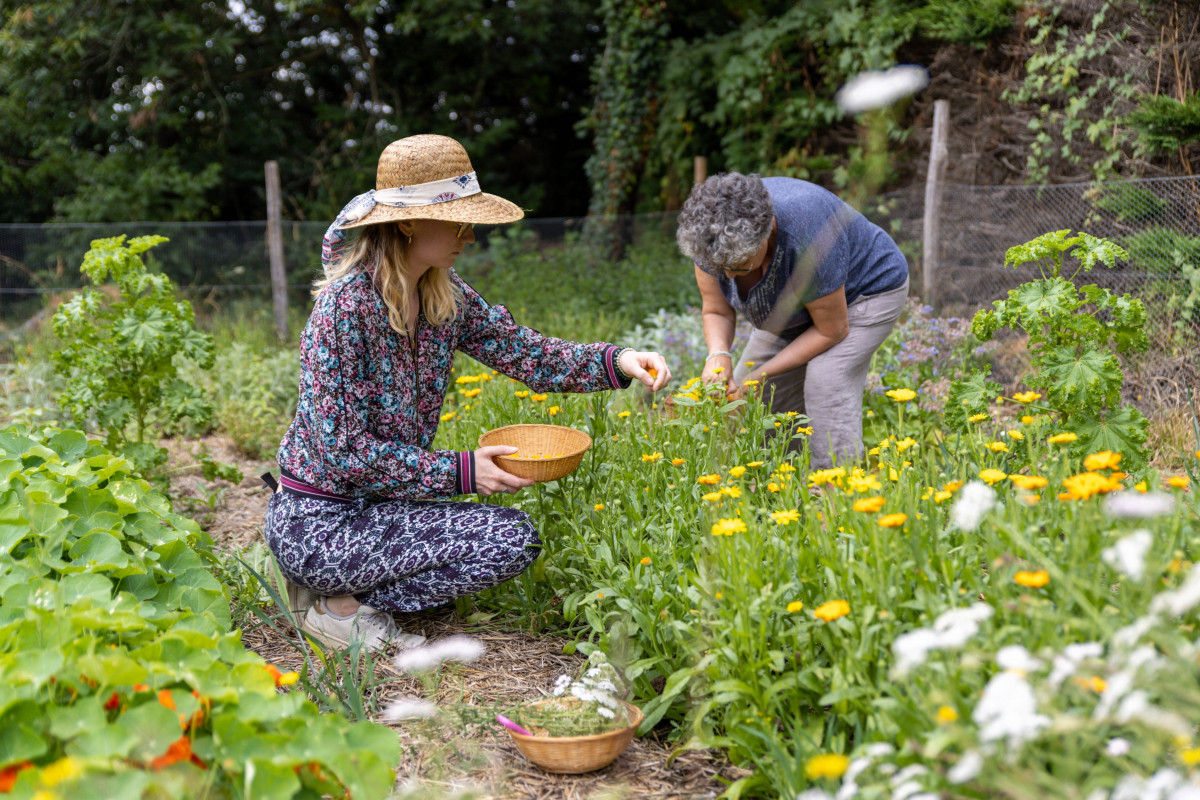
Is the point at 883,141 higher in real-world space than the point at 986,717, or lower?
higher

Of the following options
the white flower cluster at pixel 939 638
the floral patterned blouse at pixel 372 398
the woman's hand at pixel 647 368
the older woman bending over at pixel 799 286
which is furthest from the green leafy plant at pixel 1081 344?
the white flower cluster at pixel 939 638

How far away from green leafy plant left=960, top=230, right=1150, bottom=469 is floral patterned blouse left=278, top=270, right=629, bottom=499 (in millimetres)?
1147

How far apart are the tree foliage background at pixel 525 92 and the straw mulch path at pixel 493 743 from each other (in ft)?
12.9

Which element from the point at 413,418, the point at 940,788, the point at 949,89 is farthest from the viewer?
the point at 949,89

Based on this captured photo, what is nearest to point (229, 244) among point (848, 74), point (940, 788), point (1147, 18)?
point (848, 74)

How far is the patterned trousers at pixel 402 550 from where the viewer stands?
2314 mm

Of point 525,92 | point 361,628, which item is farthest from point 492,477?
point 525,92

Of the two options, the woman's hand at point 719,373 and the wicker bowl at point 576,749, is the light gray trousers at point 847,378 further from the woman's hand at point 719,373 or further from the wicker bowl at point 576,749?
the wicker bowl at point 576,749

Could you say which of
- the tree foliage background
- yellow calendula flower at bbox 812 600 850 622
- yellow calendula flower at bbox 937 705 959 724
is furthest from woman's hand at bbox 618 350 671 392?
the tree foliage background

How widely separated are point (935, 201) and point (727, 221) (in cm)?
340

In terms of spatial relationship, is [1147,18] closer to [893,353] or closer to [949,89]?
[949,89]

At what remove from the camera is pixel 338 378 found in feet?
7.40

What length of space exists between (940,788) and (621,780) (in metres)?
0.74

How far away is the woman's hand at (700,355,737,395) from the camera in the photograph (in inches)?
104
